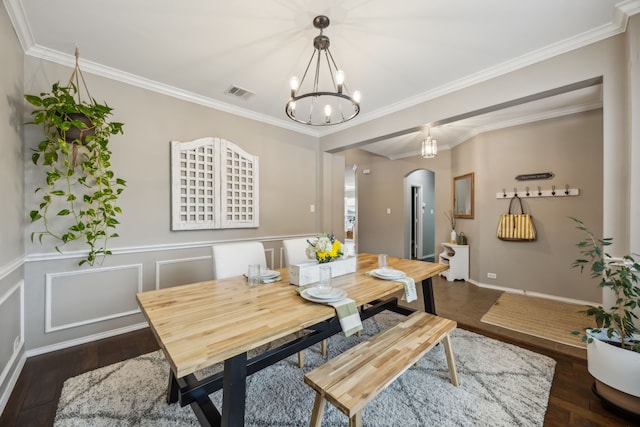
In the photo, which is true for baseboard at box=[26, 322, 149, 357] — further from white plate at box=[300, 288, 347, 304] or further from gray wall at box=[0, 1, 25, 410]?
white plate at box=[300, 288, 347, 304]

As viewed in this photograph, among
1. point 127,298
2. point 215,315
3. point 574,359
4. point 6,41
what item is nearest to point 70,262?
point 127,298

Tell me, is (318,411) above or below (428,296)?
below

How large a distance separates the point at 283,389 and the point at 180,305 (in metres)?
0.94

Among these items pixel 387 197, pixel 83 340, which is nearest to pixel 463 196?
pixel 387 197

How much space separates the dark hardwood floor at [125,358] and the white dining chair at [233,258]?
1012 millimetres

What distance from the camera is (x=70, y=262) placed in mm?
2402

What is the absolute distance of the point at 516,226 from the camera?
390cm

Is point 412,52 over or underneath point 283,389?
over

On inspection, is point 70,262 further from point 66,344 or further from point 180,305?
point 180,305

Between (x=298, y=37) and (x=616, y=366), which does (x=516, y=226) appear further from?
(x=298, y=37)

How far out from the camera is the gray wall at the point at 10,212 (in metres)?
1.72

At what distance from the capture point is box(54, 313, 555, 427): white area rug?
5.10 feet

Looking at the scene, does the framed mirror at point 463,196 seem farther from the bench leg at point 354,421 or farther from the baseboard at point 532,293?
the bench leg at point 354,421

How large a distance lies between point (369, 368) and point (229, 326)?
74 centimetres
